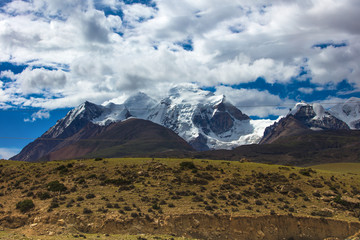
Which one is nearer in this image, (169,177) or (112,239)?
(112,239)

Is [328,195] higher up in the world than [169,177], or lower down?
lower down

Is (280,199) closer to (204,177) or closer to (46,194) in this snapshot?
(204,177)

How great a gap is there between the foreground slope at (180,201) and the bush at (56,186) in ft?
0.61

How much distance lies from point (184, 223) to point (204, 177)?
60.4 ft

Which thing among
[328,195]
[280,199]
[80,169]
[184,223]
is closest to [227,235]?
[184,223]

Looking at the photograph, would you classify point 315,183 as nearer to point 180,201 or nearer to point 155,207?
point 180,201

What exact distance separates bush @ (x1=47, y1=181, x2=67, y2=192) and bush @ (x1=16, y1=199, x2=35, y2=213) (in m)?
6.23

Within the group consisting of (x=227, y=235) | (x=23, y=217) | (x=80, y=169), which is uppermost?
(x=80, y=169)

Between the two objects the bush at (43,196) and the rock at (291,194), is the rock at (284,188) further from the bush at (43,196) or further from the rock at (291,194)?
the bush at (43,196)

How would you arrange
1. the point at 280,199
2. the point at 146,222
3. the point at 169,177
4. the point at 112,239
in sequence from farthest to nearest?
1. the point at 169,177
2. the point at 280,199
3. the point at 146,222
4. the point at 112,239

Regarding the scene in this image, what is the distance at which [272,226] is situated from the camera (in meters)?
51.8

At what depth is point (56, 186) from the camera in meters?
59.2

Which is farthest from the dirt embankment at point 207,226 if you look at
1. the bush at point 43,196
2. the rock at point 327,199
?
the rock at point 327,199

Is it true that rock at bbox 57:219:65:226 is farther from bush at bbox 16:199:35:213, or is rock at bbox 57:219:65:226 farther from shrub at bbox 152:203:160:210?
shrub at bbox 152:203:160:210
